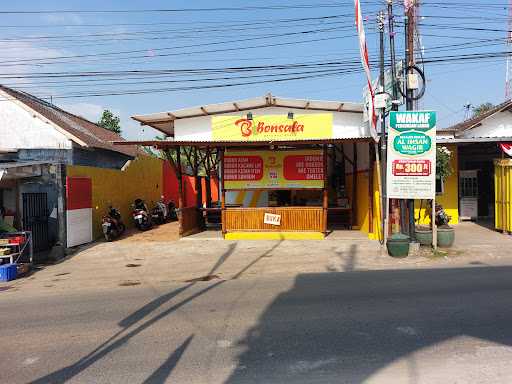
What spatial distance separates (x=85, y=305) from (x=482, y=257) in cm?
940

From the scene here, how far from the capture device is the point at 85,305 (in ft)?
26.3

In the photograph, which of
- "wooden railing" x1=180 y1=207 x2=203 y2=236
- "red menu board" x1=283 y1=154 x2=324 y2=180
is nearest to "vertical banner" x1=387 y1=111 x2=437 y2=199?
"red menu board" x1=283 y1=154 x2=324 y2=180

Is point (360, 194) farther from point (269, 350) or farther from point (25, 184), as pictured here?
point (269, 350)

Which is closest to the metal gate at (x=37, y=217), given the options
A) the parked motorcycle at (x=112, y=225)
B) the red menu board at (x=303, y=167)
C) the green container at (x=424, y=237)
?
the parked motorcycle at (x=112, y=225)

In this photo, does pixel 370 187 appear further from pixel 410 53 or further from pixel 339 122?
pixel 410 53

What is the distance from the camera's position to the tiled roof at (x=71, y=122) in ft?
68.1

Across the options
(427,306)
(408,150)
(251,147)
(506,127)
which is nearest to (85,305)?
(427,306)

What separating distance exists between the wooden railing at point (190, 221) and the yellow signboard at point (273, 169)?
1832 millimetres

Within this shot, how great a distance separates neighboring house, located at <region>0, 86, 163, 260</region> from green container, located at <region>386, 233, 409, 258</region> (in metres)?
9.09

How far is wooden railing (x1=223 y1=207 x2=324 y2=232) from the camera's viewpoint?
52.6 feet

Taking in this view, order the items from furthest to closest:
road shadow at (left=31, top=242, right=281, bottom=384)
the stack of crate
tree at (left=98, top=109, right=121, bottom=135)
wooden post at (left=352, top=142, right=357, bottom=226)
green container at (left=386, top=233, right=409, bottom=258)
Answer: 1. tree at (left=98, top=109, right=121, bottom=135)
2. wooden post at (left=352, top=142, right=357, bottom=226)
3. green container at (left=386, top=233, right=409, bottom=258)
4. the stack of crate
5. road shadow at (left=31, top=242, right=281, bottom=384)

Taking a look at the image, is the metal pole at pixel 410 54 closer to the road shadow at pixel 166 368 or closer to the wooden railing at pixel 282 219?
the wooden railing at pixel 282 219

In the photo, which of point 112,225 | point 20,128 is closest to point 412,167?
point 112,225

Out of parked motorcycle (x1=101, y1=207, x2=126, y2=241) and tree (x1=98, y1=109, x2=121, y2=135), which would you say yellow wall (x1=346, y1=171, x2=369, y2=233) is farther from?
tree (x1=98, y1=109, x2=121, y2=135)
